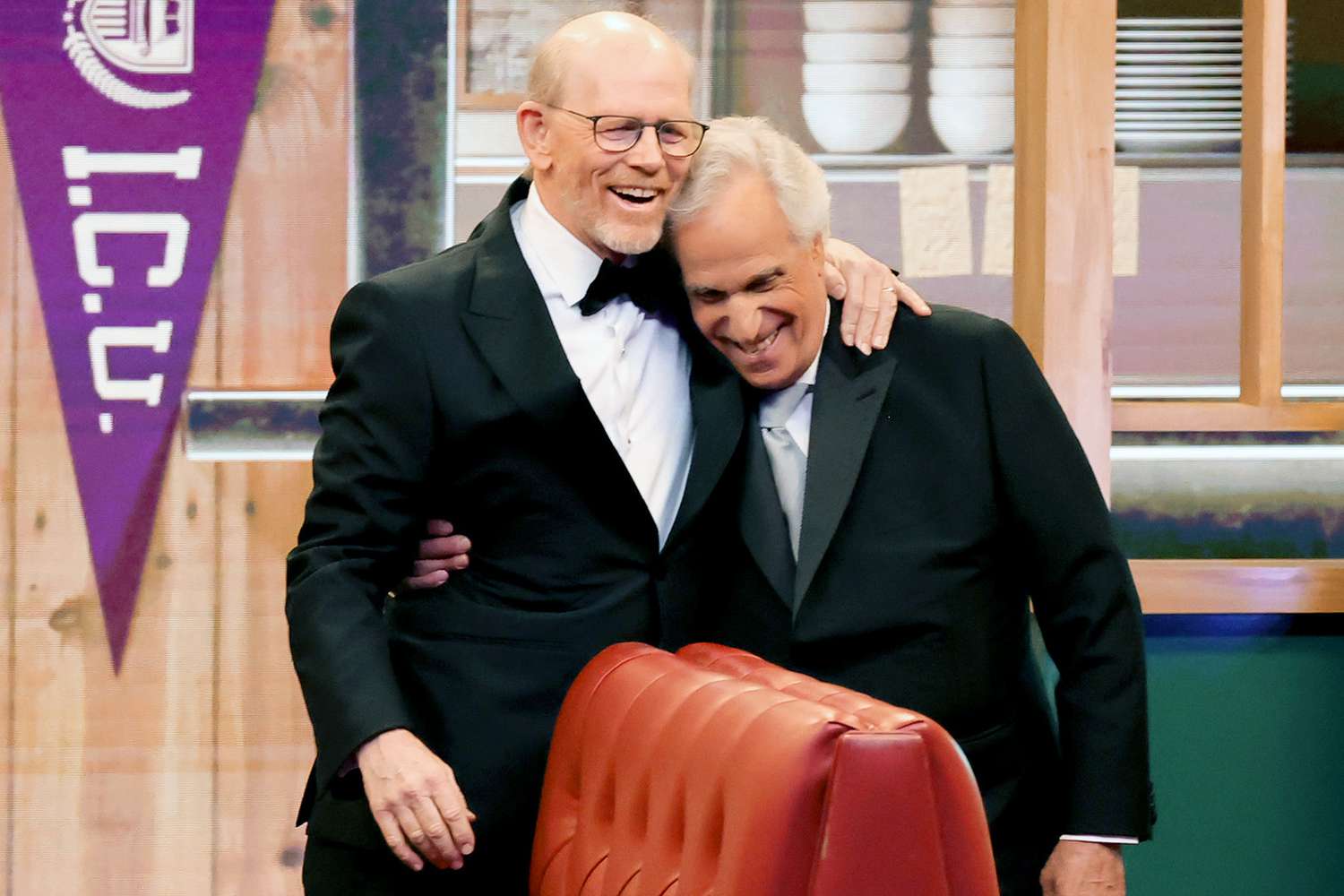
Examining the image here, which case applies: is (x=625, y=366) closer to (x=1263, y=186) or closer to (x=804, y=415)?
(x=804, y=415)

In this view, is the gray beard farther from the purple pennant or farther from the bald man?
the purple pennant

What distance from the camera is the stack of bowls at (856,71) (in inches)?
112

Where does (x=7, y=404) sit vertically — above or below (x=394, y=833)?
above

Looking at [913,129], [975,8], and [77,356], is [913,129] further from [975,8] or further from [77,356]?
[77,356]

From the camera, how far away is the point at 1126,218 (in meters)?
2.82

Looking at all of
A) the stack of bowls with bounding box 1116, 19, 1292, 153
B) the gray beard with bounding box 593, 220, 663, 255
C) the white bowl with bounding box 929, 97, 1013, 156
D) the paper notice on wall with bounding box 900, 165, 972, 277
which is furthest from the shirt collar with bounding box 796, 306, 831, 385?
the stack of bowls with bounding box 1116, 19, 1292, 153

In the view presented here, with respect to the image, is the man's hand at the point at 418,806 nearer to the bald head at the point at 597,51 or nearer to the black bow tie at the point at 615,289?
the black bow tie at the point at 615,289

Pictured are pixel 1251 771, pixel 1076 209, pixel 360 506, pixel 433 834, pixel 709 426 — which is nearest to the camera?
pixel 433 834

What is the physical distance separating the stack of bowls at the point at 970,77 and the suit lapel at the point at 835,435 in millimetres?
1137

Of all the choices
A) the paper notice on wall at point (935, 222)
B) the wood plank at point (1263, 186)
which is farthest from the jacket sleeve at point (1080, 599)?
the paper notice on wall at point (935, 222)

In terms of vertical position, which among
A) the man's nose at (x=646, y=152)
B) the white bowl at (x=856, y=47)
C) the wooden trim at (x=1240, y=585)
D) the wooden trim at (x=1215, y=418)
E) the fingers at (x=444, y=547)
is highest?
the white bowl at (x=856, y=47)

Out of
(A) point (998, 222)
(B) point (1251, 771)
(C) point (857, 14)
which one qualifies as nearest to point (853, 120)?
(C) point (857, 14)

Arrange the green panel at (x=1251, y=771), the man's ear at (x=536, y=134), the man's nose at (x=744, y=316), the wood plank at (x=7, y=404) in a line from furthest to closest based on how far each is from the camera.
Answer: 1. the wood plank at (x=7, y=404)
2. the green panel at (x=1251, y=771)
3. the man's ear at (x=536, y=134)
4. the man's nose at (x=744, y=316)

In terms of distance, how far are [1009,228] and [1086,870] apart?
1.41 m
